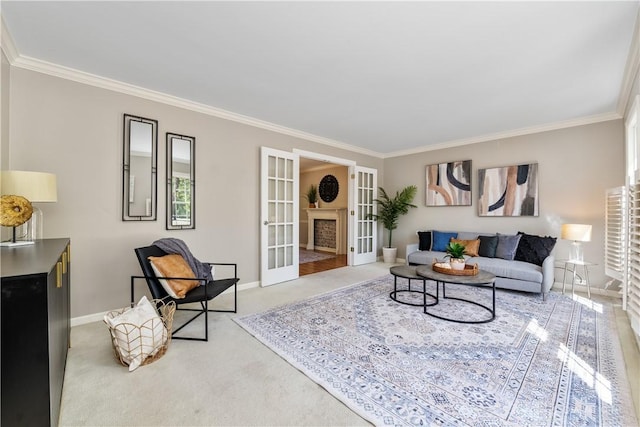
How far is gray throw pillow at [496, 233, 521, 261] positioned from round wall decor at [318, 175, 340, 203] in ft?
14.1

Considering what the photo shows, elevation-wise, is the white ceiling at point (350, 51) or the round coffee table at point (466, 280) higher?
the white ceiling at point (350, 51)

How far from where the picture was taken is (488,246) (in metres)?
4.31

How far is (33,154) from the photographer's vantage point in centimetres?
247

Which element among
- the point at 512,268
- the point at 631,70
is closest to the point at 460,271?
the point at 512,268

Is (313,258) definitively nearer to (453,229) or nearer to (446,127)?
(453,229)

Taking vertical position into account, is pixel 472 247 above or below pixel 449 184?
below

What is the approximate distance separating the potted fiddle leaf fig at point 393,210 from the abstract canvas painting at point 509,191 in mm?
1292

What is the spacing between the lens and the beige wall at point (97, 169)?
2.49 meters

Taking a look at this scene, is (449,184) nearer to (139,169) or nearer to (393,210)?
(393,210)

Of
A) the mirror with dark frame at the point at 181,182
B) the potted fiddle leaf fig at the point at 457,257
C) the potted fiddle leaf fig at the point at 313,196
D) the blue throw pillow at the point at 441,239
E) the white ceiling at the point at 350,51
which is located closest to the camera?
the white ceiling at the point at 350,51

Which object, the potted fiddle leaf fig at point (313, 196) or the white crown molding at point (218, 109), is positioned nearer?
the white crown molding at point (218, 109)

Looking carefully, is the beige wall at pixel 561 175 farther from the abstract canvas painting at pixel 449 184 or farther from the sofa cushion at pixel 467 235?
the sofa cushion at pixel 467 235

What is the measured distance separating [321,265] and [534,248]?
3571mm

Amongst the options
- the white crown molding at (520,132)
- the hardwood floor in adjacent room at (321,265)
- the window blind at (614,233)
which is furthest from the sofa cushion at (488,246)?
the hardwood floor in adjacent room at (321,265)
